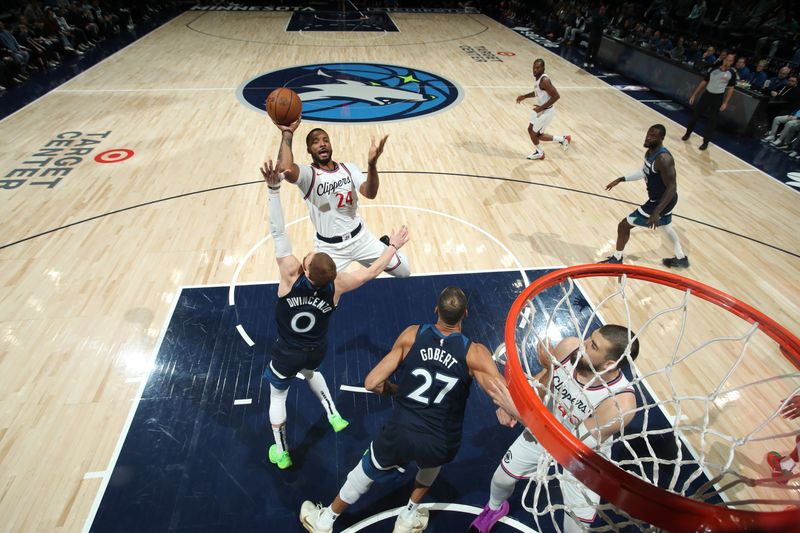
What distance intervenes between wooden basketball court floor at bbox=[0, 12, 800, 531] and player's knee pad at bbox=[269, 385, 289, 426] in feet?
4.73

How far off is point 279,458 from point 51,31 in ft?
51.9

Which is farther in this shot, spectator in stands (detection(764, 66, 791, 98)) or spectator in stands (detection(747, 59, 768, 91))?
spectator in stands (detection(747, 59, 768, 91))

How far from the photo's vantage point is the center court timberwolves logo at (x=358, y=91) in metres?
10.5

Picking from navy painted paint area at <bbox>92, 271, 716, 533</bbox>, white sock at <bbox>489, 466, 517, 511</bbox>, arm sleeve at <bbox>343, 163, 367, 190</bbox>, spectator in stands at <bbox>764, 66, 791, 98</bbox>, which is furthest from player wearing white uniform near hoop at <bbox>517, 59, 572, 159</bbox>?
white sock at <bbox>489, 466, 517, 511</bbox>

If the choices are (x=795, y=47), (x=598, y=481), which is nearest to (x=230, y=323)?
(x=598, y=481)

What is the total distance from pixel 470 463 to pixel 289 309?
78.0 inches

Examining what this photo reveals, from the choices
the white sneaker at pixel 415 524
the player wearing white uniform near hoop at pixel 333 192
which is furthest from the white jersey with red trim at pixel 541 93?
the white sneaker at pixel 415 524

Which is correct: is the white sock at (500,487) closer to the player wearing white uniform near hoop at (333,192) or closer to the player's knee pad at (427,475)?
the player's knee pad at (427,475)

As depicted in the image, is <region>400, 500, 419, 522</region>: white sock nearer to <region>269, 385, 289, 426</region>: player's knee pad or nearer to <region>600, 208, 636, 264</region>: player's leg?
<region>269, 385, 289, 426</region>: player's knee pad

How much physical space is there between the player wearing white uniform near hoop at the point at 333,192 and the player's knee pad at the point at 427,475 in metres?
2.19

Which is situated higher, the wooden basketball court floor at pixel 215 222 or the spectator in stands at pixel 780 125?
the spectator in stands at pixel 780 125

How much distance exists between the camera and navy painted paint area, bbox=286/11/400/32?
18531mm

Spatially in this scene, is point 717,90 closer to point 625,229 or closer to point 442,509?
point 625,229

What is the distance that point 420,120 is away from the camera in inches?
406
